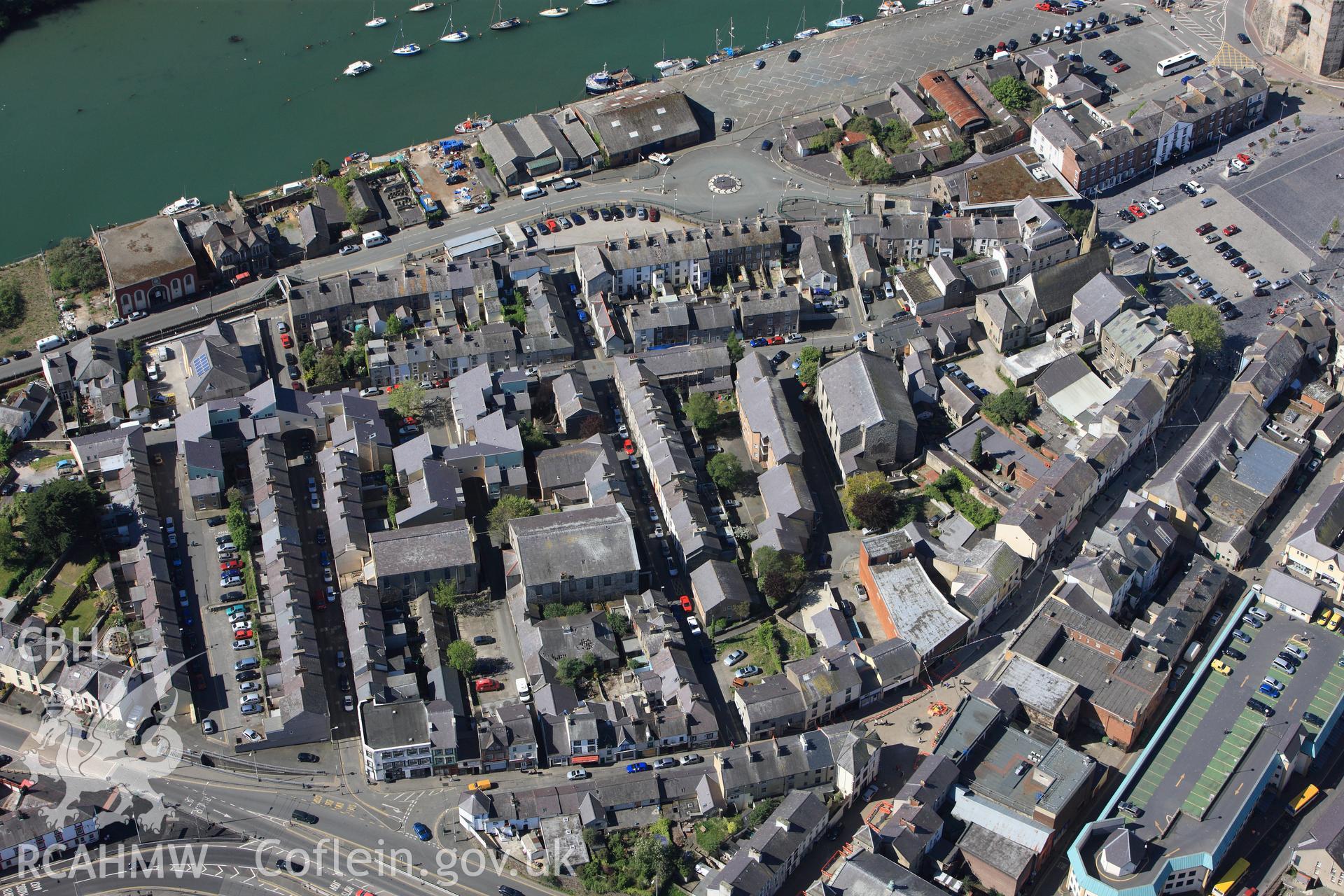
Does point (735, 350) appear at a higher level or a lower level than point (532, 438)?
higher

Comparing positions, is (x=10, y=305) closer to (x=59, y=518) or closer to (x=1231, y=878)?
(x=59, y=518)

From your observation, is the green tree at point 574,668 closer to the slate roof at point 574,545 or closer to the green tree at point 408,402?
the slate roof at point 574,545

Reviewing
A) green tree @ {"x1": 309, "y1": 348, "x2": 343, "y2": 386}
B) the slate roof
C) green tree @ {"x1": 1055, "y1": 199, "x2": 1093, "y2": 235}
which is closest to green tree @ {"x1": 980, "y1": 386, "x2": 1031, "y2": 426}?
green tree @ {"x1": 1055, "y1": 199, "x2": 1093, "y2": 235}

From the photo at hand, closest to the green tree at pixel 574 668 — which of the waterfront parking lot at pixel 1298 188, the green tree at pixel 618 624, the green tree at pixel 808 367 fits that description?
the green tree at pixel 618 624

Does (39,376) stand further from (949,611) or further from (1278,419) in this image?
(1278,419)

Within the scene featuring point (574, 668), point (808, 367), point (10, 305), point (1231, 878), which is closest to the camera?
point (1231, 878)

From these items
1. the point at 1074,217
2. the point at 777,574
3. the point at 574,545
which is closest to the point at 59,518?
the point at 574,545

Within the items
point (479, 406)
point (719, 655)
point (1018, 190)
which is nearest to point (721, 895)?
point (719, 655)
